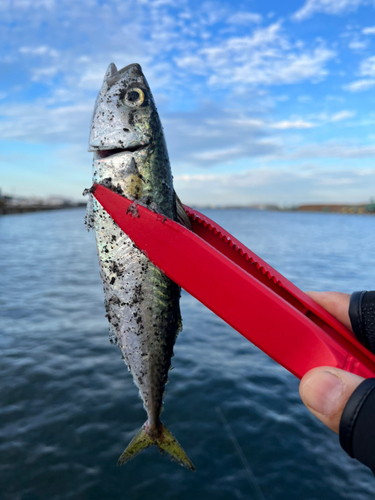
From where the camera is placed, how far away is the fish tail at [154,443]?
3672 mm

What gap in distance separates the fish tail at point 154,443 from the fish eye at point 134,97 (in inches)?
133

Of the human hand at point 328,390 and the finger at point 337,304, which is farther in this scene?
the finger at point 337,304

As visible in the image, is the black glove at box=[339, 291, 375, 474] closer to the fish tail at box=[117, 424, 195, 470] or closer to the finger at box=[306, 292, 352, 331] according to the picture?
the finger at box=[306, 292, 352, 331]

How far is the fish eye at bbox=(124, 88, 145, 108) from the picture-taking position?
10.4 feet

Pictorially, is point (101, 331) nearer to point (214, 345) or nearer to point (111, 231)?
point (214, 345)

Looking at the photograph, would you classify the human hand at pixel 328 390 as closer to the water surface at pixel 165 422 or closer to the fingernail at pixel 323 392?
the fingernail at pixel 323 392

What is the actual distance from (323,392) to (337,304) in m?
1.56

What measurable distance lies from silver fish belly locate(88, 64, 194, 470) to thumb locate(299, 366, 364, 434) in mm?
1376

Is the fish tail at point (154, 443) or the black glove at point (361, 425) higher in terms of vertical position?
the black glove at point (361, 425)

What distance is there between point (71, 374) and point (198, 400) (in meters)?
3.31

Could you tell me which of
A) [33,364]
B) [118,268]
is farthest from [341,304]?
[33,364]

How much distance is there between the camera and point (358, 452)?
228cm

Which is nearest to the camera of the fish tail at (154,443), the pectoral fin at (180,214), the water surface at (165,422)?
the pectoral fin at (180,214)

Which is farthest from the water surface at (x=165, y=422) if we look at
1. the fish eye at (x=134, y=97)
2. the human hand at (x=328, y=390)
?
the fish eye at (x=134, y=97)
